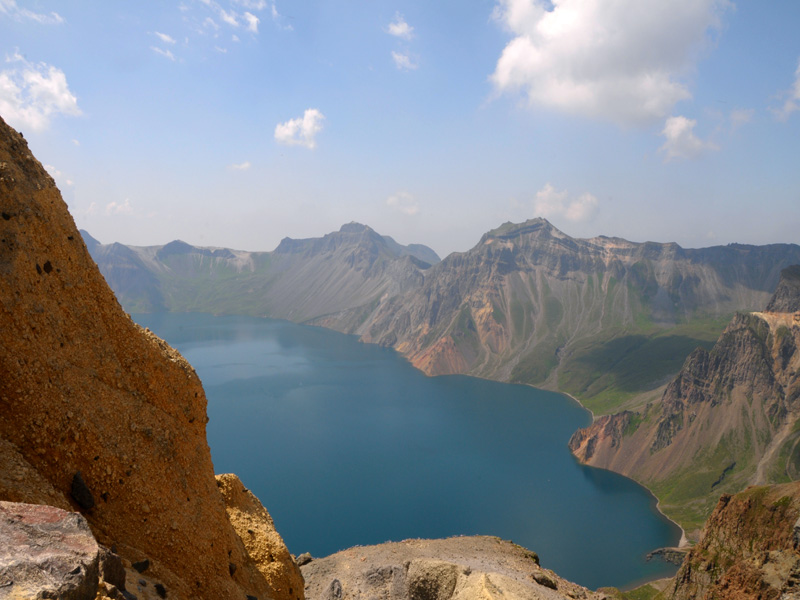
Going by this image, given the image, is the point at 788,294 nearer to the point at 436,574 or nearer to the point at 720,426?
the point at 720,426

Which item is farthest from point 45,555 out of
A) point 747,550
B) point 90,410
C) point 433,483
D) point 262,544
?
point 433,483

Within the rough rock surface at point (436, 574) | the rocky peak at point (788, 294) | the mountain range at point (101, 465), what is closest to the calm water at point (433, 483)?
the rough rock surface at point (436, 574)

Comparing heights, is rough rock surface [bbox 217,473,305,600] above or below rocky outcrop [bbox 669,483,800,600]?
above

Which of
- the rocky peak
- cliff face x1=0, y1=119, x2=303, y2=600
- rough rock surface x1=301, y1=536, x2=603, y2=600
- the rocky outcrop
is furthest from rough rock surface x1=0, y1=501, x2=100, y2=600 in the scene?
the rocky peak

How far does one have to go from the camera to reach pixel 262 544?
26.9 m

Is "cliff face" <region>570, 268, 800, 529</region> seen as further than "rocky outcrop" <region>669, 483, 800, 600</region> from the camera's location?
Yes

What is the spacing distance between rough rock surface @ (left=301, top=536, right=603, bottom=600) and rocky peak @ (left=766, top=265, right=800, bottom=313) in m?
188

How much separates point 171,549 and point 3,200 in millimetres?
15592

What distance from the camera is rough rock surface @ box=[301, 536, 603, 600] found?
31719 mm

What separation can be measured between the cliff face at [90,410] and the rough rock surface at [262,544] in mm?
2198

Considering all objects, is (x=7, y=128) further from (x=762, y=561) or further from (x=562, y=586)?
(x=762, y=561)

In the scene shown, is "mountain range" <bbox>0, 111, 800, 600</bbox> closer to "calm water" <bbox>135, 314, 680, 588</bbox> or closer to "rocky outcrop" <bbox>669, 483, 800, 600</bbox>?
"rocky outcrop" <bbox>669, 483, 800, 600</bbox>

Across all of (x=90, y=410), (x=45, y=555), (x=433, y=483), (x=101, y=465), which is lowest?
(x=433, y=483)

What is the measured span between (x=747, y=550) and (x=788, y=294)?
157 m
